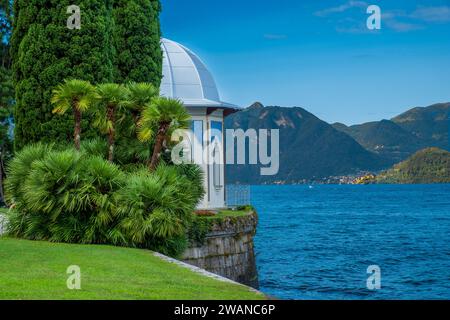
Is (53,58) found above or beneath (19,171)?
above

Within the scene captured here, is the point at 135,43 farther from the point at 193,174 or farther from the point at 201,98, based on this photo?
the point at 193,174

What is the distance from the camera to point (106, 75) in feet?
70.9

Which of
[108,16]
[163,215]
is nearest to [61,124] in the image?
[108,16]

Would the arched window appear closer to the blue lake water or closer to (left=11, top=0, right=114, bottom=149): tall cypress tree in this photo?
the blue lake water

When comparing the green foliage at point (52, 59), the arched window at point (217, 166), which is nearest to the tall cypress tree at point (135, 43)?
the green foliage at point (52, 59)

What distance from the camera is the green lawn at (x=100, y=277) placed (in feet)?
30.4

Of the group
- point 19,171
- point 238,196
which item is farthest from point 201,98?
point 19,171

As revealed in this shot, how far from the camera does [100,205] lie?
15.4 metres

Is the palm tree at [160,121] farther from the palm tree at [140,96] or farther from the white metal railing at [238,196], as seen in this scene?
the white metal railing at [238,196]

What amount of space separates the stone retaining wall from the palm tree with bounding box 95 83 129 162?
3.66m

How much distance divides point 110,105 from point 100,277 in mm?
7927

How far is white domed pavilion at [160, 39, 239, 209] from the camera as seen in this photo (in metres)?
25.4
